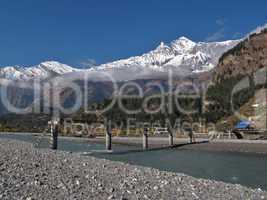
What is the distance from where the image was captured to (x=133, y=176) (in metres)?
19.9

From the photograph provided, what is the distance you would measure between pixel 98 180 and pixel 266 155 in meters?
30.8

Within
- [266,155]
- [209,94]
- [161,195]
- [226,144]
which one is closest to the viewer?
[161,195]

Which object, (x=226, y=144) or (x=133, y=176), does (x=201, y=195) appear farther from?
(x=226, y=144)

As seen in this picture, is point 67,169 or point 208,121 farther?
point 208,121

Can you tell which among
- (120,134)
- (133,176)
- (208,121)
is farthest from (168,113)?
(133,176)

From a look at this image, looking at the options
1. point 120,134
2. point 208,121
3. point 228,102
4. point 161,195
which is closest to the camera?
point 161,195

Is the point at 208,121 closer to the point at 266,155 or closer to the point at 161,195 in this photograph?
the point at 266,155

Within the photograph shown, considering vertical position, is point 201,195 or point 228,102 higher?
point 228,102

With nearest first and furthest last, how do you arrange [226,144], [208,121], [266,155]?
[266,155] < [226,144] < [208,121]

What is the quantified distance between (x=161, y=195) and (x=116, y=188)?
158 centimetres

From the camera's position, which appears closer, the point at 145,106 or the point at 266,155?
the point at 266,155

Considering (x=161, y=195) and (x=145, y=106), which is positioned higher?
(x=145, y=106)

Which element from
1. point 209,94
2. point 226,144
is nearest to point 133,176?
point 226,144

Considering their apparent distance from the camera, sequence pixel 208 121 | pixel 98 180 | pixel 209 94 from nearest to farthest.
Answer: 1. pixel 98 180
2. pixel 208 121
3. pixel 209 94
